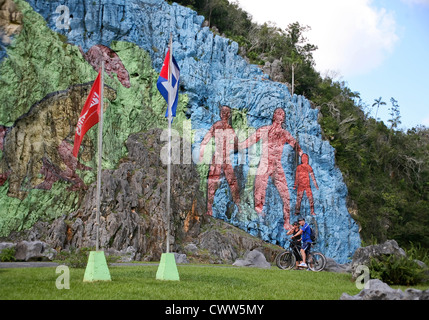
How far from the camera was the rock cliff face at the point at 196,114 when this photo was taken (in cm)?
2728

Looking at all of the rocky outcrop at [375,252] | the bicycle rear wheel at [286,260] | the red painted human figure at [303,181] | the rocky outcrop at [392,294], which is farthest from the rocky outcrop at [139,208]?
the rocky outcrop at [392,294]

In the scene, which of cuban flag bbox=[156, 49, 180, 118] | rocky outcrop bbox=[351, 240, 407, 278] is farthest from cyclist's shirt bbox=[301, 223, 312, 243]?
cuban flag bbox=[156, 49, 180, 118]

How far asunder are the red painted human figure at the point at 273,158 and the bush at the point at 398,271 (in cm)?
2083

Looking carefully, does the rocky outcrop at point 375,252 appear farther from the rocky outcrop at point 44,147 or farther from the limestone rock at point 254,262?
the rocky outcrop at point 44,147

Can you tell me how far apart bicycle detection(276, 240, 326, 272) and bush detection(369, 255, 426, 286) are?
12.1ft

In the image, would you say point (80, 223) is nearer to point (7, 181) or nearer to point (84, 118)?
point (7, 181)

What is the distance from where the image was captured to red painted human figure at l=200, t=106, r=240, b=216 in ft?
109

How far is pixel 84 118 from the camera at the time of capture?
12859mm

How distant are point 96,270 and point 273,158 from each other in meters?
25.6

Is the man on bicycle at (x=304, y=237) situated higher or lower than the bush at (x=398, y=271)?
higher

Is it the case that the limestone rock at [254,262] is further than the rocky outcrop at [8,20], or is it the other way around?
the rocky outcrop at [8,20]

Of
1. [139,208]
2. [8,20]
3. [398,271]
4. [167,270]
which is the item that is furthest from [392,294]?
[8,20]

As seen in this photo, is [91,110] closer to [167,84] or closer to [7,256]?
[167,84]

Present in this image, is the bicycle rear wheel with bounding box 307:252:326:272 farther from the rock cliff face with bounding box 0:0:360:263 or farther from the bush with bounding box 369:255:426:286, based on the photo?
the rock cliff face with bounding box 0:0:360:263
